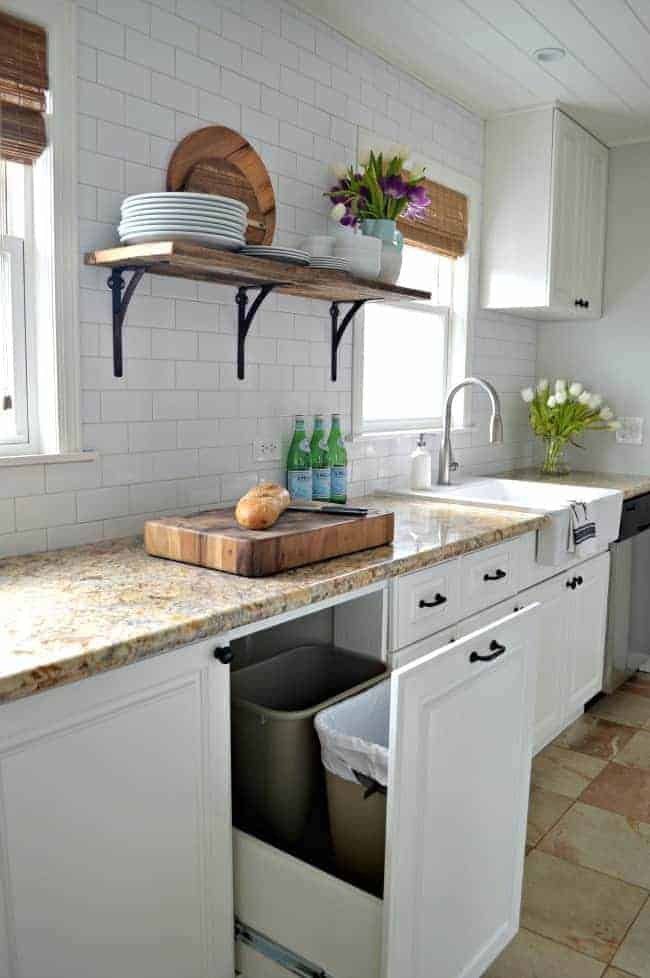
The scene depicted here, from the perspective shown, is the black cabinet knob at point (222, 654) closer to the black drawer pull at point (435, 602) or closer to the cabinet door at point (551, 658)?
the black drawer pull at point (435, 602)

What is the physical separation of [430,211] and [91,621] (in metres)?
2.54

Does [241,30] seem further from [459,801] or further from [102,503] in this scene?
[459,801]

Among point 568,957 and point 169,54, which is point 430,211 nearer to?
point 169,54

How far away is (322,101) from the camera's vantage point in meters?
2.78

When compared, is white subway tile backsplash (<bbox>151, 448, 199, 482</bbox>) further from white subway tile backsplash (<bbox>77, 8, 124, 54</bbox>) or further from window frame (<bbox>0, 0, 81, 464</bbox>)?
white subway tile backsplash (<bbox>77, 8, 124, 54</bbox>)

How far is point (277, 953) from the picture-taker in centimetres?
165

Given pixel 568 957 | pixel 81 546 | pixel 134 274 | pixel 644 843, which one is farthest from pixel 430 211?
pixel 568 957

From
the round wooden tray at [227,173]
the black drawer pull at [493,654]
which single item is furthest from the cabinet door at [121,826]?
the round wooden tray at [227,173]

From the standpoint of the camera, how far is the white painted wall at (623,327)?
13.3 ft

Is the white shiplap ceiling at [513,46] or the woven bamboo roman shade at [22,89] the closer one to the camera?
the woven bamboo roman shade at [22,89]

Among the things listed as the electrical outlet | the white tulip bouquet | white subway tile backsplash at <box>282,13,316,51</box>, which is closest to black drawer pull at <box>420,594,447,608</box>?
the electrical outlet

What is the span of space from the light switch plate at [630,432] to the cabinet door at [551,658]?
4.49 ft

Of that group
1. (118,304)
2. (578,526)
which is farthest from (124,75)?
(578,526)

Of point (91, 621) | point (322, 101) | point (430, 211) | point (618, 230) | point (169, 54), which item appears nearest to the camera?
point (91, 621)
